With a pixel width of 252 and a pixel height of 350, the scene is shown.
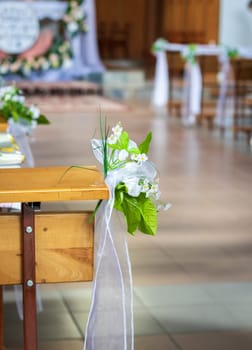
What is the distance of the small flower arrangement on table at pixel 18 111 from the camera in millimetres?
5047

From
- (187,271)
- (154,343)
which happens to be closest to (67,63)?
(187,271)

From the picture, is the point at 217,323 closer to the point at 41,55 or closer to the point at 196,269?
the point at 196,269

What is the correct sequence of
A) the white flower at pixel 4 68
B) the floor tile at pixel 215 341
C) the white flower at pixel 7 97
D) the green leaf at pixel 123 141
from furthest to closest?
the white flower at pixel 4 68, the white flower at pixel 7 97, the floor tile at pixel 215 341, the green leaf at pixel 123 141

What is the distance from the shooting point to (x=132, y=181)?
2689 mm

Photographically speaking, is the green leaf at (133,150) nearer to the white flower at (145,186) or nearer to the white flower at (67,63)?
the white flower at (145,186)

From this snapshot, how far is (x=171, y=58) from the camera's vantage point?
13.7 meters

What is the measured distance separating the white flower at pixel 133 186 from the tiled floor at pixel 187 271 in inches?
43.8

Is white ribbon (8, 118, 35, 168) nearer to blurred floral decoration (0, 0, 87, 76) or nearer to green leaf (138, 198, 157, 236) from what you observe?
green leaf (138, 198, 157, 236)

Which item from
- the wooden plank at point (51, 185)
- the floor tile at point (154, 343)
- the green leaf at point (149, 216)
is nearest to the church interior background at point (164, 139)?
the floor tile at point (154, 343)

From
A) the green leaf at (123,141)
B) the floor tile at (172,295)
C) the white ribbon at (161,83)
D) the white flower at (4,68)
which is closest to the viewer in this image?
the green leaf at (123,141)

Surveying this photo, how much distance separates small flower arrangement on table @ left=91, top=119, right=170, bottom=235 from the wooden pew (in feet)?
0.20

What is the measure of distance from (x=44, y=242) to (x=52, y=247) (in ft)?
0.10

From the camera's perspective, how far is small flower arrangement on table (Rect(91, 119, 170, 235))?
2695mm

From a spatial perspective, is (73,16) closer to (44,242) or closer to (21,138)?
(21,138)
